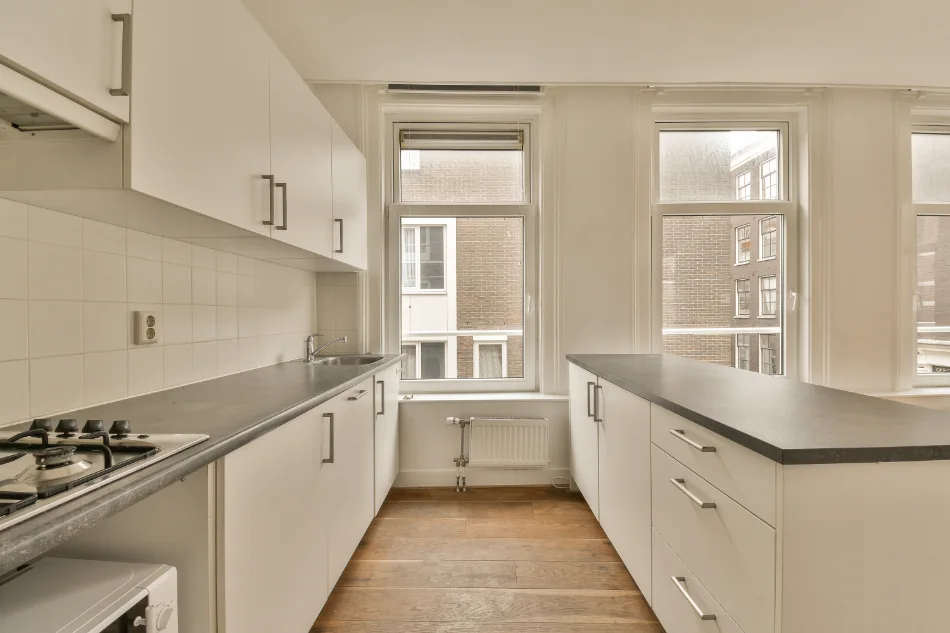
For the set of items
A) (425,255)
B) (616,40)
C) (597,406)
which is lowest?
(597,406)

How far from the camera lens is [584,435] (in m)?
2.52

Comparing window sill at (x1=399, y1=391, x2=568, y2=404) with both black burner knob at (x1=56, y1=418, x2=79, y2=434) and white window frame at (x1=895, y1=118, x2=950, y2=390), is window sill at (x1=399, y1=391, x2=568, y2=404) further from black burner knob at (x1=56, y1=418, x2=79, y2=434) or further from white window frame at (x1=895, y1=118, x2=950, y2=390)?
white window frame at (x1=895, y1=118, x2=950, y2=390)

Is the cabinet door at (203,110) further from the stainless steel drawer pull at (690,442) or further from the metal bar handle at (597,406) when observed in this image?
the metal bar handle at (597,406)

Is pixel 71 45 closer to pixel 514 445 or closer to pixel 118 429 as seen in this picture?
pixel 118 429

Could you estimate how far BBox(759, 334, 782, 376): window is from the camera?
3145 millimetres

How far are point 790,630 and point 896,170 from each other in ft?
11.2

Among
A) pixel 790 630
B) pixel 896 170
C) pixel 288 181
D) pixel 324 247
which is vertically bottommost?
pixel 790 630

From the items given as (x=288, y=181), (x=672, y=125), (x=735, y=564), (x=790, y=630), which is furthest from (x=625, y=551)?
(x=672, y=125)

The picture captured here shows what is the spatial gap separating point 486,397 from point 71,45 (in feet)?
8.21

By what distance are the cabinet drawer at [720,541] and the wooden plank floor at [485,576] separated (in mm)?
570

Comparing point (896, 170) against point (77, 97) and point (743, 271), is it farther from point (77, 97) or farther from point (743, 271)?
point (77, 97)

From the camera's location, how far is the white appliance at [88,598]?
629 millimetres

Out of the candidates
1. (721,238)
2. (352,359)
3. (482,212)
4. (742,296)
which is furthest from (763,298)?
(352,359)

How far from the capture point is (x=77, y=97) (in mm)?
858
